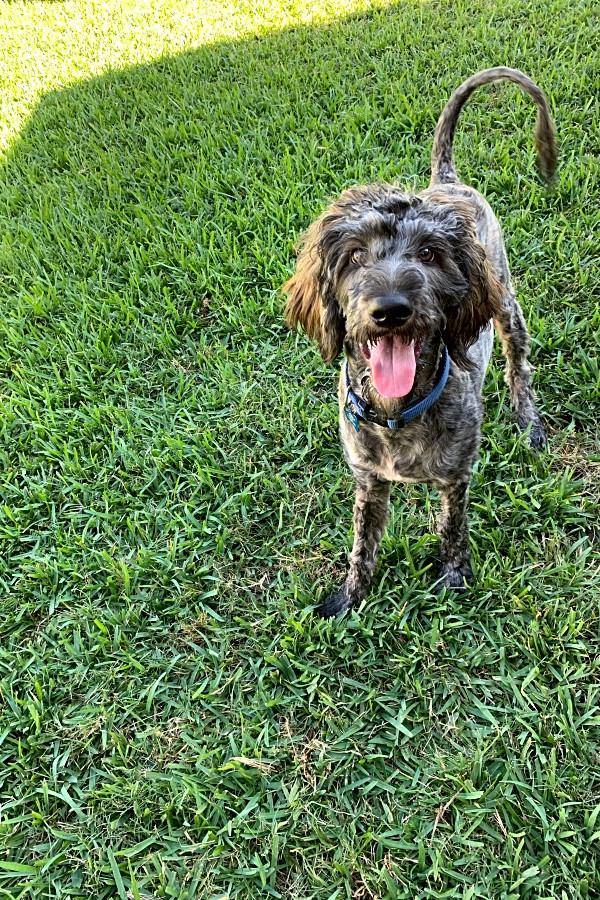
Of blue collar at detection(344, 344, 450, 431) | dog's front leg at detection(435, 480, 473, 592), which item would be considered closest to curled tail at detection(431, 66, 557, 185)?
blue collar at detection(344, 344, 450, 431)

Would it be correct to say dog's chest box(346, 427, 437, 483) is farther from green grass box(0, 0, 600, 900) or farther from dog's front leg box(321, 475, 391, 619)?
green grass box(0, 0, 600, 900)

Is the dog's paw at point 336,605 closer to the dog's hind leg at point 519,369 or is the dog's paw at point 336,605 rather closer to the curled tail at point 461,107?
the dog's hind leg at point 519,369

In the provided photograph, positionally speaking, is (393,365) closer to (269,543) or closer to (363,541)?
(363,541)

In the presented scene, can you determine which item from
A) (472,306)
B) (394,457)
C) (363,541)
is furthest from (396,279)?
(363,541)

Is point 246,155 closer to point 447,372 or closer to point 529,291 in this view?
point 529,291

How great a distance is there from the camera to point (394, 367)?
210cm

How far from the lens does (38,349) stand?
428 centimetres

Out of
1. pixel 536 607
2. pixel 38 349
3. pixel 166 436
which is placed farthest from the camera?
pixel 38 349

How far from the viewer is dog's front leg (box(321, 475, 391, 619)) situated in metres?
2.66

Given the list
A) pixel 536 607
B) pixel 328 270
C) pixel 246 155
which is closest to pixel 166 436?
pixel 328 270

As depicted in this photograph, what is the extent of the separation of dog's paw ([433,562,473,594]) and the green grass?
0.05 metres

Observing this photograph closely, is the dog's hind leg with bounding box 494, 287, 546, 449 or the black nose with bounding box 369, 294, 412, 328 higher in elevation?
the black nose with bounding box 369, 294, 412, 328

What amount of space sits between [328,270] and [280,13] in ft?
20.4

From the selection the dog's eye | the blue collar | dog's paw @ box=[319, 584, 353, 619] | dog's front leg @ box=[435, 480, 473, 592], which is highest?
the dog's eye
